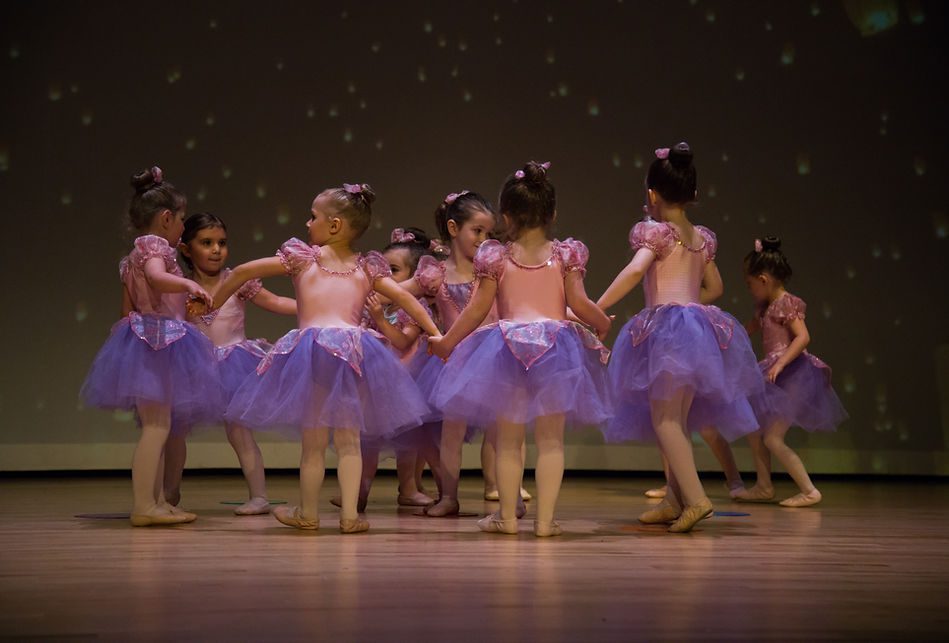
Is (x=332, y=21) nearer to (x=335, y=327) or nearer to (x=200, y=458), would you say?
(x=200, y=458)

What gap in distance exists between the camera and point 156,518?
3.35m

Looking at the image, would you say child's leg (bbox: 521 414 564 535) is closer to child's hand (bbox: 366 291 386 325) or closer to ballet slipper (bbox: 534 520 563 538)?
ballet slipper (bbox: 534 520 563 538)

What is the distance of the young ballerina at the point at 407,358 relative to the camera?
389cm

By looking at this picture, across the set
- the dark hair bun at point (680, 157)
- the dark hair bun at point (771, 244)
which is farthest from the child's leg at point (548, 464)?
the dark hair bun at point (771, 244)

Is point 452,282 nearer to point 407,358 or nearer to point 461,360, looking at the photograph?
point 407,358

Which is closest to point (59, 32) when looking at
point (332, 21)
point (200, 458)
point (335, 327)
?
point (332, 21)

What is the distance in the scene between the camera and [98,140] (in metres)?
5.88

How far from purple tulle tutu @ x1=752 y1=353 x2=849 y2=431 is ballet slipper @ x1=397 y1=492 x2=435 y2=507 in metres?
1.41

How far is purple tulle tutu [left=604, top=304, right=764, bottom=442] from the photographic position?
128 inches

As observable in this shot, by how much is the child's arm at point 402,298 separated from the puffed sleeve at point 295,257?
0.22m

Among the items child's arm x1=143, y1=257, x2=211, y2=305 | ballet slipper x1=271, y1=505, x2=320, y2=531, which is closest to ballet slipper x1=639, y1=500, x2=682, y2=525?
ballet slipper x1=271, y1=505, x2=320, y2=531

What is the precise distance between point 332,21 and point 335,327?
3.26 metres

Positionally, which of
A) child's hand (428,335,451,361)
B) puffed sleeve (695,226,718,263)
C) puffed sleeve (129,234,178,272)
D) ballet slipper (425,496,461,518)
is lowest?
ballet slipper (425,496,461,518)

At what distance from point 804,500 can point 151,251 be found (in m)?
2.66
